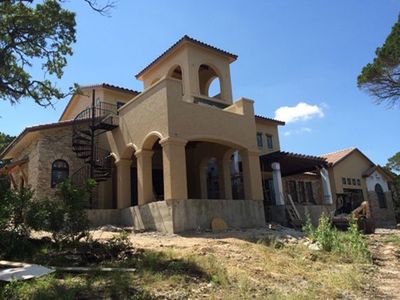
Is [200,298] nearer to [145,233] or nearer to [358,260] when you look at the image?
[358,260]

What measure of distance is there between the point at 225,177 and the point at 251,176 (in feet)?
9.44

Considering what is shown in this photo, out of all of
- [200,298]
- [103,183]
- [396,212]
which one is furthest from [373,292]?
[396,212]

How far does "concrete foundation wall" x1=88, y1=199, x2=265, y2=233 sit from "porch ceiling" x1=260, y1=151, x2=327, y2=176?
4.04m

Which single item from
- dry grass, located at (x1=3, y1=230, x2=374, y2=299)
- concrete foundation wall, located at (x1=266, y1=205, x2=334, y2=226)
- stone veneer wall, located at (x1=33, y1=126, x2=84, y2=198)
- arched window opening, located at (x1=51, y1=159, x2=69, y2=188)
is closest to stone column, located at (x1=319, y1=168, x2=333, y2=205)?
concrete foundation wall, located at (x1=266, y1=205, x2=334, y2=226)

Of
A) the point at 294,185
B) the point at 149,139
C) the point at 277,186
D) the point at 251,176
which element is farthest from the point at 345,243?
the point at 294,185

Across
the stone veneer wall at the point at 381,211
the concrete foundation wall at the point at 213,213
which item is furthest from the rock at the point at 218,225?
the stone veneer wall at the point at 381,211

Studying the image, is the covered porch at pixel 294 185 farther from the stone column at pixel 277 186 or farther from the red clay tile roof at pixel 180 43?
the red clay tile roof at pixel 180 43

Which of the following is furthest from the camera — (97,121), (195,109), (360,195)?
(360,195)

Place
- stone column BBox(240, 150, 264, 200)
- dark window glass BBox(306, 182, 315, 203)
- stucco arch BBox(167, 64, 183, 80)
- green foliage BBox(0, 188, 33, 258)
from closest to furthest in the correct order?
green foliage BBox(0, 188, 33, 258), stone column BBox(240, 150, 264, 200), stucco arch BBox(167, 64, 183, 80), dark window glass BBox(306, 182, 315, 203)

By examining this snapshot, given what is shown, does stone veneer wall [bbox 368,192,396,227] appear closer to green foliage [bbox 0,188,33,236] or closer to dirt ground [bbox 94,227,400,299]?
dirt ground [bbox 94,227,400,299]

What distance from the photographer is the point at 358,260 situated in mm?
11664

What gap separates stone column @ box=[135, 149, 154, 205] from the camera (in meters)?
17.0

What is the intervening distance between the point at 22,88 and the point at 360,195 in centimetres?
2496

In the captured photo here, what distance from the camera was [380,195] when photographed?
104 feet
